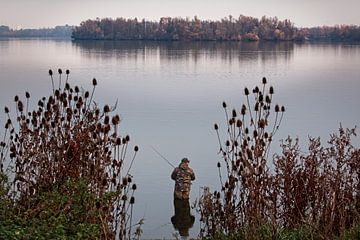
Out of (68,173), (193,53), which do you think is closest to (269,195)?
(68,173)

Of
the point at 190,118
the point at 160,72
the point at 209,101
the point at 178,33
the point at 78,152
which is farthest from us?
the point at 178,33

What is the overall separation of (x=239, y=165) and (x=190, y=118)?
13659mm

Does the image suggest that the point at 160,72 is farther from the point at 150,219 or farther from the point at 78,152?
the point at 78,152

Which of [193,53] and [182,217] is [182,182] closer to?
[182,217]

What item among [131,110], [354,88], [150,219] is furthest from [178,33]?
[150,219]

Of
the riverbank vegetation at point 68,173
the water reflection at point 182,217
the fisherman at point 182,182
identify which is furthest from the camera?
the fisherman at point 182,182

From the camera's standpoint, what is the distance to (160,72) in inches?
1442

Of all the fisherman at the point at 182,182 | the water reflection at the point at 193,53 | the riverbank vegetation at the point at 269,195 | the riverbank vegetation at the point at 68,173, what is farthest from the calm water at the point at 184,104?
the water reflection at the point at 193,53

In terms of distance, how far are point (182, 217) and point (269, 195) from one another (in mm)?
4961

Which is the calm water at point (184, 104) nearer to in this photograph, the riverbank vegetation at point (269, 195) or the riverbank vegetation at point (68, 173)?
the riverbank vegetation at point (269, 195)

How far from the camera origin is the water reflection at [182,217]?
34.0ft

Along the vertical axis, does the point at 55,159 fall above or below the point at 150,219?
above

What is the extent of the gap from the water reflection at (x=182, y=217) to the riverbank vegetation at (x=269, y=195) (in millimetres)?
3725

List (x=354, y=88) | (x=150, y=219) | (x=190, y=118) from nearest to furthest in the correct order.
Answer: (x=150, y=219) → (x=190, y=118) → (x=354, y=88)
